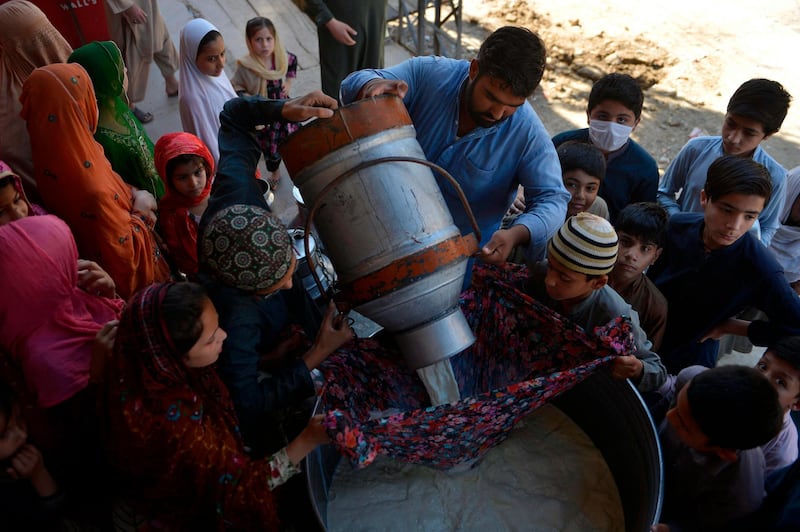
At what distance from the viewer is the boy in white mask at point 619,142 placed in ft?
9.93

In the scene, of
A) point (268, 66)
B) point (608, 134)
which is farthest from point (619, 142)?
point (268, 66)

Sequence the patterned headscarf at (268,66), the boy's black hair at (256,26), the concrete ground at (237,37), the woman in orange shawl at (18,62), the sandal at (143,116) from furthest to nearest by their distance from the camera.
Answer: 1. the concrete ground at (237,37)
2. the sandal at (143,116)
3. the patterned headscarf at (268,66)
4. the boy's black hair at (256,26)
5. the woman in orange shawl at (18,62)

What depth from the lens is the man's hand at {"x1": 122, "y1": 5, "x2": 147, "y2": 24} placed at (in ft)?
14.8

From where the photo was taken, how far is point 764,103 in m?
2.81

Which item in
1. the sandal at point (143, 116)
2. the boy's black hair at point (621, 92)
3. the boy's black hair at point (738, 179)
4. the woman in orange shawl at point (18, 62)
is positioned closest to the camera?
the boy's black hair at point (738, 179)

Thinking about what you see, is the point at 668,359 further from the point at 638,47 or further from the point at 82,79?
the point at 638,47

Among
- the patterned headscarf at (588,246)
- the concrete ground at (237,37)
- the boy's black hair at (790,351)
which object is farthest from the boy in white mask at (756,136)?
the concrete ground at (237,37)

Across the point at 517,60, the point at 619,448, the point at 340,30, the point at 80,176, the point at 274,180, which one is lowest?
the point at 619,448

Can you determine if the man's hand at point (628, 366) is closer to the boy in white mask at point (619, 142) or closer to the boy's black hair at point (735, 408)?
the boy's black hair at point (735, 408)

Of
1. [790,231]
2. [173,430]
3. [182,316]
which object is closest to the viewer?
[182,316]

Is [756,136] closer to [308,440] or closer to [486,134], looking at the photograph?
[486,134]

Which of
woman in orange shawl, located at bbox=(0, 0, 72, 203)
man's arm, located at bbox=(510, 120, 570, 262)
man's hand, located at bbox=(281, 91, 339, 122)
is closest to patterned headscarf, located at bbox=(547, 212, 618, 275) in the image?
man's arm, located at bbox=(510, 120, 570, 262)

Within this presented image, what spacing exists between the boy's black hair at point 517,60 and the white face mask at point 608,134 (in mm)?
1194

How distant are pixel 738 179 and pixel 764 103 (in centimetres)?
77
